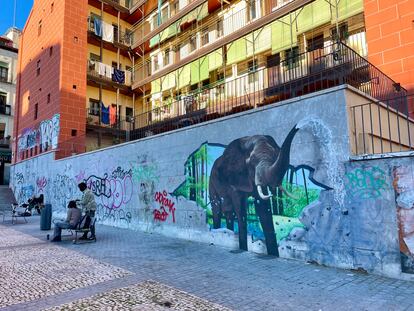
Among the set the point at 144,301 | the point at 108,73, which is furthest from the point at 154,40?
the point at 144,301

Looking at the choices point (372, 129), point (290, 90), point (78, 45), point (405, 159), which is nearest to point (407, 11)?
point (290, 90)

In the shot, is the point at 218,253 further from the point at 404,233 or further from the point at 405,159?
the point at 405,159

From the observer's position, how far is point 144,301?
460 cm

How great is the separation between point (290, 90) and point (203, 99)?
4.28 metres

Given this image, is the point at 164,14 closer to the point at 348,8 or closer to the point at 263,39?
the point at 263,39

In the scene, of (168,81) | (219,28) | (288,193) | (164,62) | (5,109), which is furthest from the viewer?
(5,109)

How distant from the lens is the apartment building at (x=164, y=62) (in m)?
11.8

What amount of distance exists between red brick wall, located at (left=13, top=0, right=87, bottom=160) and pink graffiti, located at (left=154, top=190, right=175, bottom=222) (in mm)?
11053

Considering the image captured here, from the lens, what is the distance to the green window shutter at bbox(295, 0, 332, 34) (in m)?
13.7

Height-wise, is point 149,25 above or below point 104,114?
above

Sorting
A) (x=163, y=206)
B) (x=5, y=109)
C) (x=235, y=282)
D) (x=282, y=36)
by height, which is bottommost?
(x=235, y=282)

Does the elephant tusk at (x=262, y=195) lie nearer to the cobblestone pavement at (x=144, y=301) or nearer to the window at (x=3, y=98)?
the cobblestone pavement at (x=144, y=301)

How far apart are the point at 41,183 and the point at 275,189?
18.2 meters

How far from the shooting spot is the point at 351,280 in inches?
216
